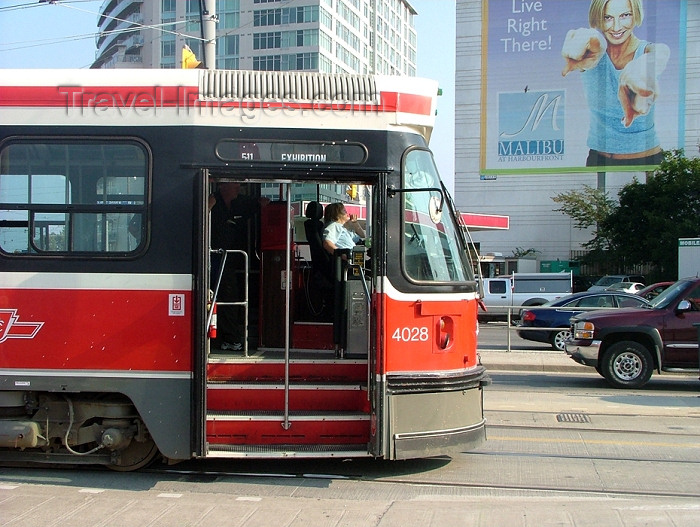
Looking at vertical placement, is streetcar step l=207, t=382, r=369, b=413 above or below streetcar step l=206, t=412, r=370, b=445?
above

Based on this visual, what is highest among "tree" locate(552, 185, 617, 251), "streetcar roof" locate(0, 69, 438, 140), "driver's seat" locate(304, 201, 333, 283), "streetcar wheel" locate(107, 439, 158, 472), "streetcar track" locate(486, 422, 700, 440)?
"tree" locate(552, 185, 617, 251)

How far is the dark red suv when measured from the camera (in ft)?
40.4

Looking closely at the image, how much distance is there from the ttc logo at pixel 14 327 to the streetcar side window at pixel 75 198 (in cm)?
52

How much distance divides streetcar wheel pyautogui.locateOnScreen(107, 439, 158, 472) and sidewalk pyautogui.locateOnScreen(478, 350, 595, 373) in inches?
363

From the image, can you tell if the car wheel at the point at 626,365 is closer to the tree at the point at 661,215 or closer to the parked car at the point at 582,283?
the tree at the point at 661,215

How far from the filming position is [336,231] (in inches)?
288

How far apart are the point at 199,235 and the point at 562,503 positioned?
3.62 metres

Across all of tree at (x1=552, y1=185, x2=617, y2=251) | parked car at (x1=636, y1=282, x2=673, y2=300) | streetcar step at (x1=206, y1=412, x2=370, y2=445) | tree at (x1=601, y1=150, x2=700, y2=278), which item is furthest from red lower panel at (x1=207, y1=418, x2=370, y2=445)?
tree at (x1=552, y1=185, x2=617, y2=251)

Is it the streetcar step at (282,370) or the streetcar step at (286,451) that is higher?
the streetcar step at (282,370)

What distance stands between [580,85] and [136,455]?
5625cm

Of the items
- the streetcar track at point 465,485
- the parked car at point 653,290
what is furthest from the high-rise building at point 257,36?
the streetcar track at point 465,485

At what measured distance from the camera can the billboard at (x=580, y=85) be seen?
2227 inches

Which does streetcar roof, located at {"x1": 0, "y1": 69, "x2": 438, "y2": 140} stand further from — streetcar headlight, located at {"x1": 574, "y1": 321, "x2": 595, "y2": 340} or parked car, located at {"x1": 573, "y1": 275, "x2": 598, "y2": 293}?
parked car, located at {"x1": 573, "y1": 275, "x2": 598, "y2": 293}

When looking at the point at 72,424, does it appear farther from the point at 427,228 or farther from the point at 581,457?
the point at 581,457
